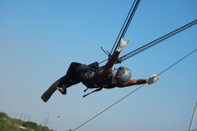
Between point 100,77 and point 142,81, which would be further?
point 142,81

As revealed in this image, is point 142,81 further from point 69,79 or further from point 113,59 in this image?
point 69,79

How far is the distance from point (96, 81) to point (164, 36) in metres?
1.98

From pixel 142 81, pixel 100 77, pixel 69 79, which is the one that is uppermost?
pixel 69 79

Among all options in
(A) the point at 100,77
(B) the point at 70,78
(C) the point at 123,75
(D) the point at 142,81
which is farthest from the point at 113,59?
(B) the point at 70,78

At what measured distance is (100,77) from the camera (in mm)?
6262

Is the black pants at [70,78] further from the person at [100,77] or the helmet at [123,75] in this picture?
the helmet at [123,75]

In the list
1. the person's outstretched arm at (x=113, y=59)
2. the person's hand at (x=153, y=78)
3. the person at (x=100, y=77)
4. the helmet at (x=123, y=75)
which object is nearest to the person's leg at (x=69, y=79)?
the person at (x=100, y=77)

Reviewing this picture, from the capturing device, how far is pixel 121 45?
5.13 meters

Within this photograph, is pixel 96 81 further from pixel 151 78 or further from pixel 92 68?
pixel 151 78

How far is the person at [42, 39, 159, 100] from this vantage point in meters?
6.00

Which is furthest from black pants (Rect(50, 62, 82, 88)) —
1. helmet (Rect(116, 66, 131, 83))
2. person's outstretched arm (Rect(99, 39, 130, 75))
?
helmet (Rect(116, 66, 131, 83))

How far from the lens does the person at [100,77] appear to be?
5996mm

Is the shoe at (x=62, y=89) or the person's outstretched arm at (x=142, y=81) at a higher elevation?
the shoe at (x=62, y=89)

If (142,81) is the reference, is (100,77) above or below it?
below
